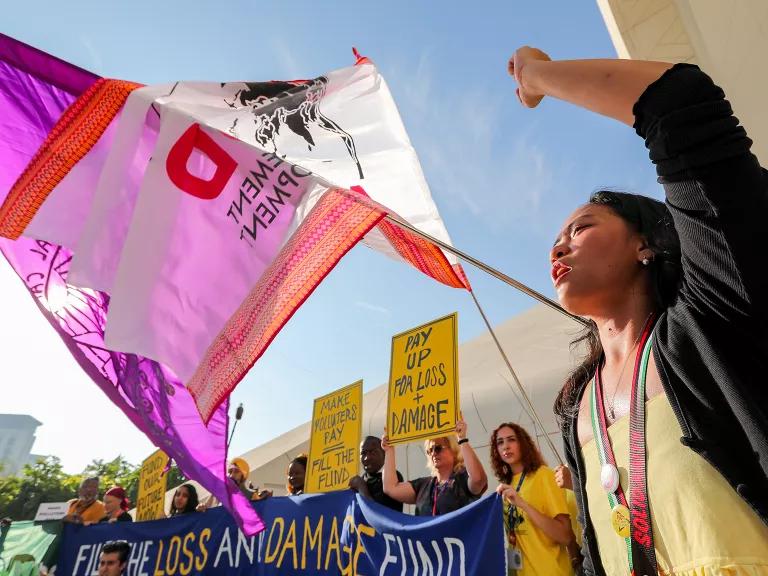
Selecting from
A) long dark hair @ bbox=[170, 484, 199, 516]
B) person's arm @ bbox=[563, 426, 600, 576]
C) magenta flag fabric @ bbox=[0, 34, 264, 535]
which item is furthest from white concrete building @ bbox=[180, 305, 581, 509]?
person's arm @ bbox=[563, 426, 600, 576]

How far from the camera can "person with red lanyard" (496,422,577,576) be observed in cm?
282

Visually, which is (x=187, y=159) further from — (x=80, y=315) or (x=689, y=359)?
(x=689, y=359)

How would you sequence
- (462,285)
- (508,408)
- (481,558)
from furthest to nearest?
(508,408)
(481,558)
(462,285)

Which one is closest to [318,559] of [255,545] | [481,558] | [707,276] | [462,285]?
[255,545]

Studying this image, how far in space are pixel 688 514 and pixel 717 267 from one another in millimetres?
355

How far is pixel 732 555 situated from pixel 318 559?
11.5 ft

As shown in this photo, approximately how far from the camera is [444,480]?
11.7 feet

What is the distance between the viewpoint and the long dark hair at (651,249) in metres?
0.98

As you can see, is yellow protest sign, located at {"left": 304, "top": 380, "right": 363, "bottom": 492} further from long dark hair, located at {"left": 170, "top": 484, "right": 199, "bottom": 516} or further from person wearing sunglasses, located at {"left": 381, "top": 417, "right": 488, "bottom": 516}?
long dark hair, located at {"left": 170, "top": 484, "right": 199, "bottom": 516}

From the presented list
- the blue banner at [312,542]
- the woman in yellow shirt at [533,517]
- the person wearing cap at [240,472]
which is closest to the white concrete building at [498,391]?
the woman in yellow shirt at [533,517]

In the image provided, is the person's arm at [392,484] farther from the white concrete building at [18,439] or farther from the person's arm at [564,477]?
the white concrete building at [18,439]

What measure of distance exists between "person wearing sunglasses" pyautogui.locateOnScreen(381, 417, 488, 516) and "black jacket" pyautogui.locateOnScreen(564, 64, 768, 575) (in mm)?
2679

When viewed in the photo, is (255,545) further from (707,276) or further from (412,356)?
(707,276)

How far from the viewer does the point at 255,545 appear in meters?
4.25
